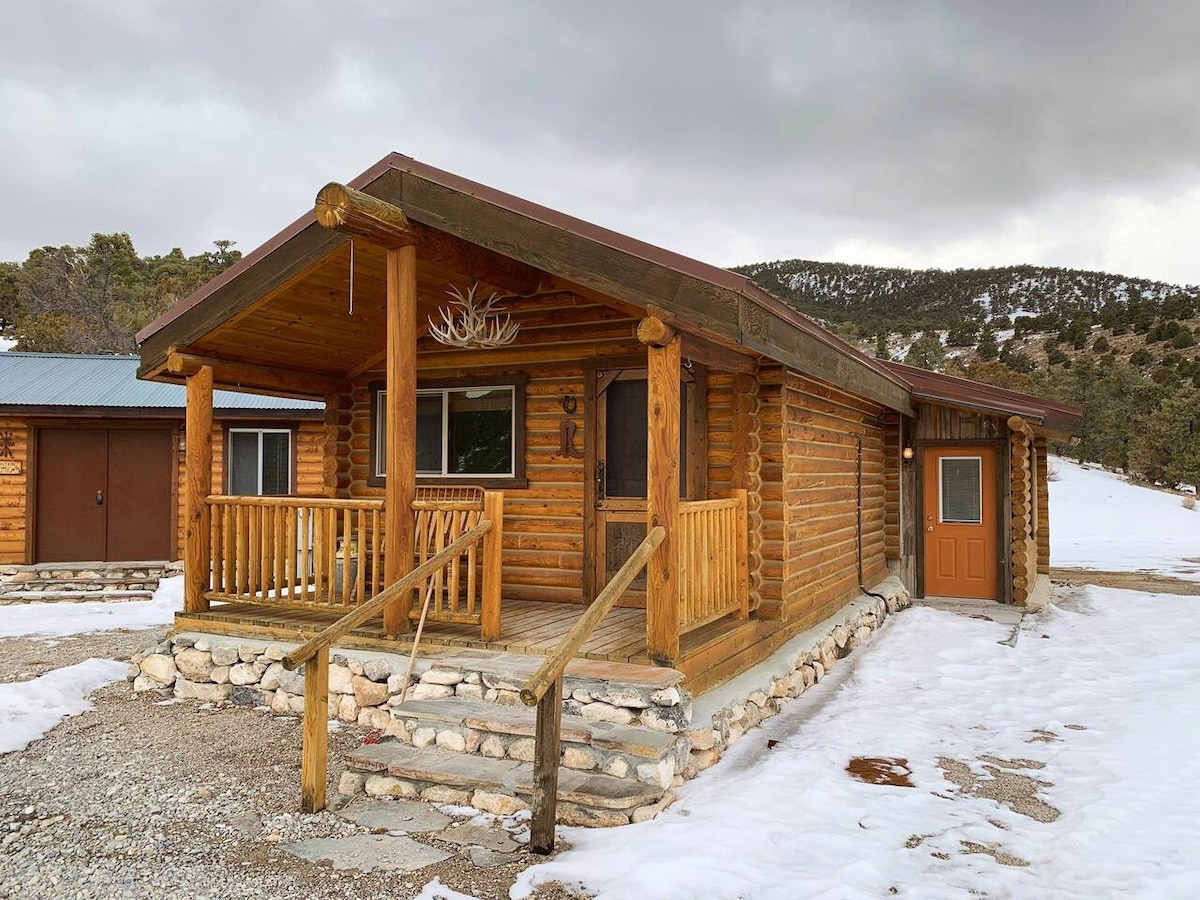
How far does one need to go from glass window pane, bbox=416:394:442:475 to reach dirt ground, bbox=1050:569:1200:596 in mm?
10413

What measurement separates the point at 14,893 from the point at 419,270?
457cm

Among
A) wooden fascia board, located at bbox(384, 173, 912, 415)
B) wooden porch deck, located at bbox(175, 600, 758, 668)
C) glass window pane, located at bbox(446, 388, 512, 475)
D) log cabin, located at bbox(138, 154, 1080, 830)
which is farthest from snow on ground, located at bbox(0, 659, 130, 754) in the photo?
wooden fascia board, located at bbox(384, 173, 912, 415)

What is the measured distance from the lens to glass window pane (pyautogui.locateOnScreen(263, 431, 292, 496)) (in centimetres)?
1323

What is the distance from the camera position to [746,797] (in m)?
4.17

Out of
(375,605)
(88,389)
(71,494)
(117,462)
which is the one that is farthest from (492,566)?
(88,389)

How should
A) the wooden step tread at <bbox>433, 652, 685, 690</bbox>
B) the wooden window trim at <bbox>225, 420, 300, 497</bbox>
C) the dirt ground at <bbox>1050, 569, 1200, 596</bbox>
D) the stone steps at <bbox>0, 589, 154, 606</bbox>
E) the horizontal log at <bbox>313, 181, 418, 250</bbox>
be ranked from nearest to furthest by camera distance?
the wooden step tread at <bbox>433, 652, 685, 690</bbox>, the horizontal log at <bbox>313, 181, 418, 250</bbox>, the stone steps at <bbox>0, 589, 154, 606</bbox>, the dirt ground at <bbox>1050, 569, 1200, 596</bbox>, the wooden window trim at <bbox>225, 420, 300, 497</bbox>

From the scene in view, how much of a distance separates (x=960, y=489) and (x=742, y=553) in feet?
19.4

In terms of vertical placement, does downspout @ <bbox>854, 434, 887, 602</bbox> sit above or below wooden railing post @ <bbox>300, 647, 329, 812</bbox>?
above

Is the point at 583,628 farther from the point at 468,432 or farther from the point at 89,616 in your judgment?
the point at 89,616

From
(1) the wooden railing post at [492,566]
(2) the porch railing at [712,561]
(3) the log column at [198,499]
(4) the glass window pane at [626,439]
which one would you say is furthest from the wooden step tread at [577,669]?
(3) the log column at [198,499]


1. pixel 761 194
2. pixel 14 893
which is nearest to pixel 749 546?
pixel 14 893

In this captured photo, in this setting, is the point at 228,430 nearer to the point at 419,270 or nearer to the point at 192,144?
the point at 419,270

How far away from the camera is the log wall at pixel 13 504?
1232cm

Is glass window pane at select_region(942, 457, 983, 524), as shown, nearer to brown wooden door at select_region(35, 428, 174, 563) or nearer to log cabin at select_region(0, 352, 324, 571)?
log cabin at select_region(0, 352, 324, 571)
